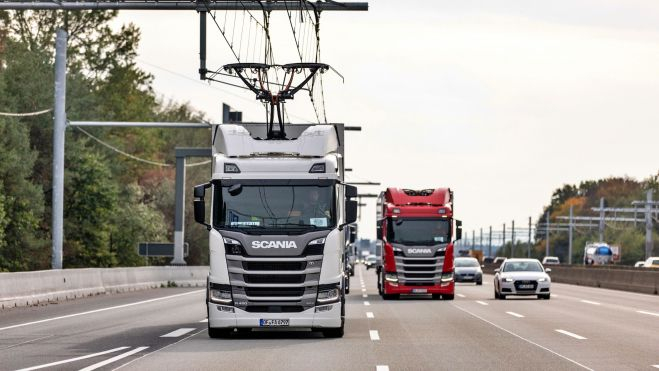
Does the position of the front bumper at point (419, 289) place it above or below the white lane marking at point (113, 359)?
below

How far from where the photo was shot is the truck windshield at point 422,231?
128 feet

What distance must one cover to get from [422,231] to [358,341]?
18.6 meters

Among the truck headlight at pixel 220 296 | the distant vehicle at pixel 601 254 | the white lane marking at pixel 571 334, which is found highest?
the truck headlight at pixel 220 296

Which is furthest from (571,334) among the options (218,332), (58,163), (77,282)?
(58,163)

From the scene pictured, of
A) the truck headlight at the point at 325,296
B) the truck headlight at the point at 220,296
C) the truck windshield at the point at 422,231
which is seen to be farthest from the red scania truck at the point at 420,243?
the truck headlight at the point at 220,296

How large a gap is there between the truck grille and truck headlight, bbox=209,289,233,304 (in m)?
0.10

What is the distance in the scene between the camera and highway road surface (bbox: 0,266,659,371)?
1675cm

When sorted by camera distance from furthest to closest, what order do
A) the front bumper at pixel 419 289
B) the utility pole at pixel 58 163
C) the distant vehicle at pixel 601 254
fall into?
the distant vehicle at pixel 601 254 → the front bumper at pixel 419 289 → the utility pole at pixel 58 163

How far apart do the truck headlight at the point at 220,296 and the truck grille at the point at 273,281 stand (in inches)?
3.8

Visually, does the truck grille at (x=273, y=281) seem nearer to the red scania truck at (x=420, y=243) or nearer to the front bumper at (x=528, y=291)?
the red scania truck at (x=420, y=243)

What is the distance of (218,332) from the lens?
21641 mm

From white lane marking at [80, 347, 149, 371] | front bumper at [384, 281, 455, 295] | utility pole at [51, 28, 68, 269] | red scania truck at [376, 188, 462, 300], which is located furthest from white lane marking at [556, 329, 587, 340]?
utility pole at [51, 28, 68, 269]

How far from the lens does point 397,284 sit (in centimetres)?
3953

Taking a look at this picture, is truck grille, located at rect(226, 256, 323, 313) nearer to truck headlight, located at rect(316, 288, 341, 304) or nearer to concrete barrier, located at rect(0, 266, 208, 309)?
truck headlight, located at rect(316, 288, 341, 304)
